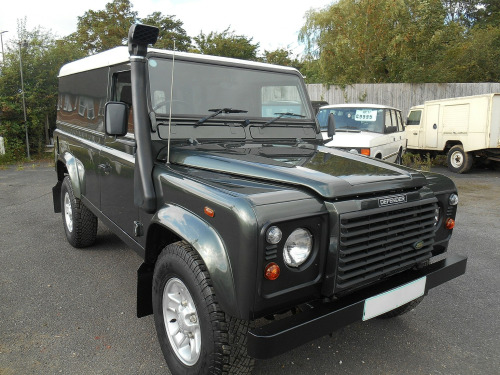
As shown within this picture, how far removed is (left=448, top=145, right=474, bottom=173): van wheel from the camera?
37.7 ft

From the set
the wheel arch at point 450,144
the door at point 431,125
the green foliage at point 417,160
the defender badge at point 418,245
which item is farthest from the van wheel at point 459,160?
the defender badge at point 418,245

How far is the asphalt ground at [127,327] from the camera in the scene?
2699 millimetres

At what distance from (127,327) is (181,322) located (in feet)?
3.18

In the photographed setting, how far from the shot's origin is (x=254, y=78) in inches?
136

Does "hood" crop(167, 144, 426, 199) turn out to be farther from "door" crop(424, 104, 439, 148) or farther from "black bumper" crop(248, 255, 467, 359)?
"door" crop(424, 104, 439, 148)

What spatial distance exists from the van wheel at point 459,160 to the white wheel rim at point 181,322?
11188mm

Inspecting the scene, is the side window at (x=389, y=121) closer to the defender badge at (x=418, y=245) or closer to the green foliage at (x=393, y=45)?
the defender badge at (x=418, y=245)

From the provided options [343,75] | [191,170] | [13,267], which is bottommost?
[13,267]

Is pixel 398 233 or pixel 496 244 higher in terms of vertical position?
pixel 398 233

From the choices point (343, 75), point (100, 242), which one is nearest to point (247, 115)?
point (100, 242)

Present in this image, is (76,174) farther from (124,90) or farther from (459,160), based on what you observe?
(459,160)

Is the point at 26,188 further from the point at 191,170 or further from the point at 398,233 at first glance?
the point at 398,233

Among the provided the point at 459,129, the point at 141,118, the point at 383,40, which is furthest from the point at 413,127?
the point at 141,118

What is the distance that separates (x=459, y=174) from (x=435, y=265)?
396 inches
